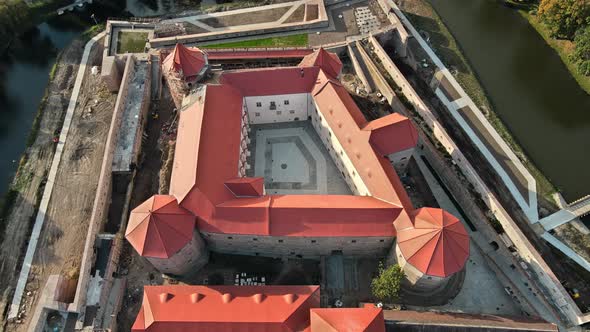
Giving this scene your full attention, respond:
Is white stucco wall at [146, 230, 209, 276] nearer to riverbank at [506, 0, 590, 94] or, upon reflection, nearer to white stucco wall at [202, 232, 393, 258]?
white stucco wall at [202, 232, 393, 258]

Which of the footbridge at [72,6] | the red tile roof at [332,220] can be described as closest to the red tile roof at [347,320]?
the red tile roof at [332,220]

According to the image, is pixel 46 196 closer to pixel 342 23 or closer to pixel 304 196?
pixel 304 196

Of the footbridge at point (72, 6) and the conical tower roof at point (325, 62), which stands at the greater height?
the footbridge at point (72, 6)

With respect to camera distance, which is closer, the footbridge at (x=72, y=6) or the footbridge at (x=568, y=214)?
the footbridge at (x=568, y=214)

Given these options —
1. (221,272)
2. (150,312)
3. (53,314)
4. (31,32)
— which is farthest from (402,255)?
(31,32)

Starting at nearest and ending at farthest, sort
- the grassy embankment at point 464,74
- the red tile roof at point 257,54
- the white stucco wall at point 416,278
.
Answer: the white stucco wall at point 416,278 < the grassy embankment at point 464,74 < the red tile roof at point 257,54

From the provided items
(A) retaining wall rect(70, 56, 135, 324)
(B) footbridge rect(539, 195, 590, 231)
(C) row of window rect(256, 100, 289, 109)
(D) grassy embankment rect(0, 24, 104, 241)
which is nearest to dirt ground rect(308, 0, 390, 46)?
(C) row of window rect(256, 100, 289, 109)

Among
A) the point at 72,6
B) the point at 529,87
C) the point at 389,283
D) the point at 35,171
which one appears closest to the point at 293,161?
the point at 389,283

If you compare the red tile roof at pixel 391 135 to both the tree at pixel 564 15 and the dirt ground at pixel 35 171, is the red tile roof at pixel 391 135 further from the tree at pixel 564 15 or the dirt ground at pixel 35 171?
the dirt ground at pixel 35 171
